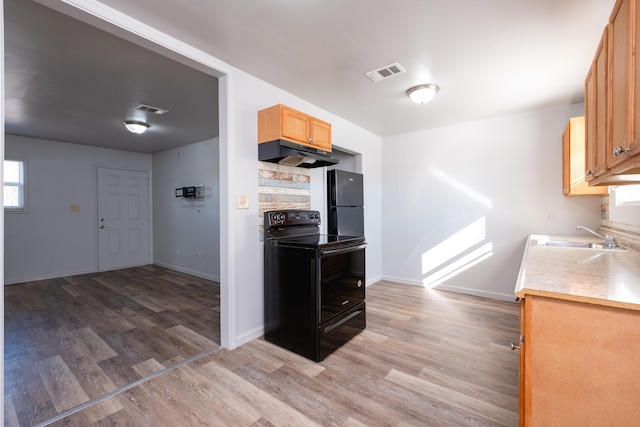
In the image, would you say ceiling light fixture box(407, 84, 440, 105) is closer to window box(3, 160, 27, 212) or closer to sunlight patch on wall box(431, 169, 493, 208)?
sunlight patch on wall box(431, 169, 493, 208)

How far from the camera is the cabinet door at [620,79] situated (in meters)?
1.10

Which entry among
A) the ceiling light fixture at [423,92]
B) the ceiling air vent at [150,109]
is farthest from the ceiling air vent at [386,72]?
the ceiling air vent at [150,109]

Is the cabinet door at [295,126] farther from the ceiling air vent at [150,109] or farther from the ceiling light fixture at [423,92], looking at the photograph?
the ceiling air vent at [150,109]

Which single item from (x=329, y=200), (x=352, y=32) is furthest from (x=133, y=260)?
(x=352, y=32)

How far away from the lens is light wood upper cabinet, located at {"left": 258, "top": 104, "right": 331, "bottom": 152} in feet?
Answer: 8.27

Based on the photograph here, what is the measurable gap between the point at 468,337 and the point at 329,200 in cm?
212

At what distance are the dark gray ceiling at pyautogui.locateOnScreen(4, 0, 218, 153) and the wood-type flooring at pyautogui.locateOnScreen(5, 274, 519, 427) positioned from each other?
2.47m

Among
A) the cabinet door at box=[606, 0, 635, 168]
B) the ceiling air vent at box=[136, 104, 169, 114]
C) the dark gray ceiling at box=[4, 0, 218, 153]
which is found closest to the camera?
the cabinet door at box=[606, 0, 635, 168]

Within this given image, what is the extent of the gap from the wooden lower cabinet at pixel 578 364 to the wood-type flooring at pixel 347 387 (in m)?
0.67

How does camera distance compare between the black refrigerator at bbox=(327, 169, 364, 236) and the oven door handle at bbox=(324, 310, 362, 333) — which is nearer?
the oven door handle at bbox=(324, 310, 362, 333)

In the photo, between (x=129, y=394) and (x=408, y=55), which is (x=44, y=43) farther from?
(x=408, y=55)

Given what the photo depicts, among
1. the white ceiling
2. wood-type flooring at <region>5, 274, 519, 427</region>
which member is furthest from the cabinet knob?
wood-type flooring at <region>5, 274, 519, 427</region>

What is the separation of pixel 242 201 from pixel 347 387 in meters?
1.65

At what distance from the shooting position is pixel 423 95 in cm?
287
